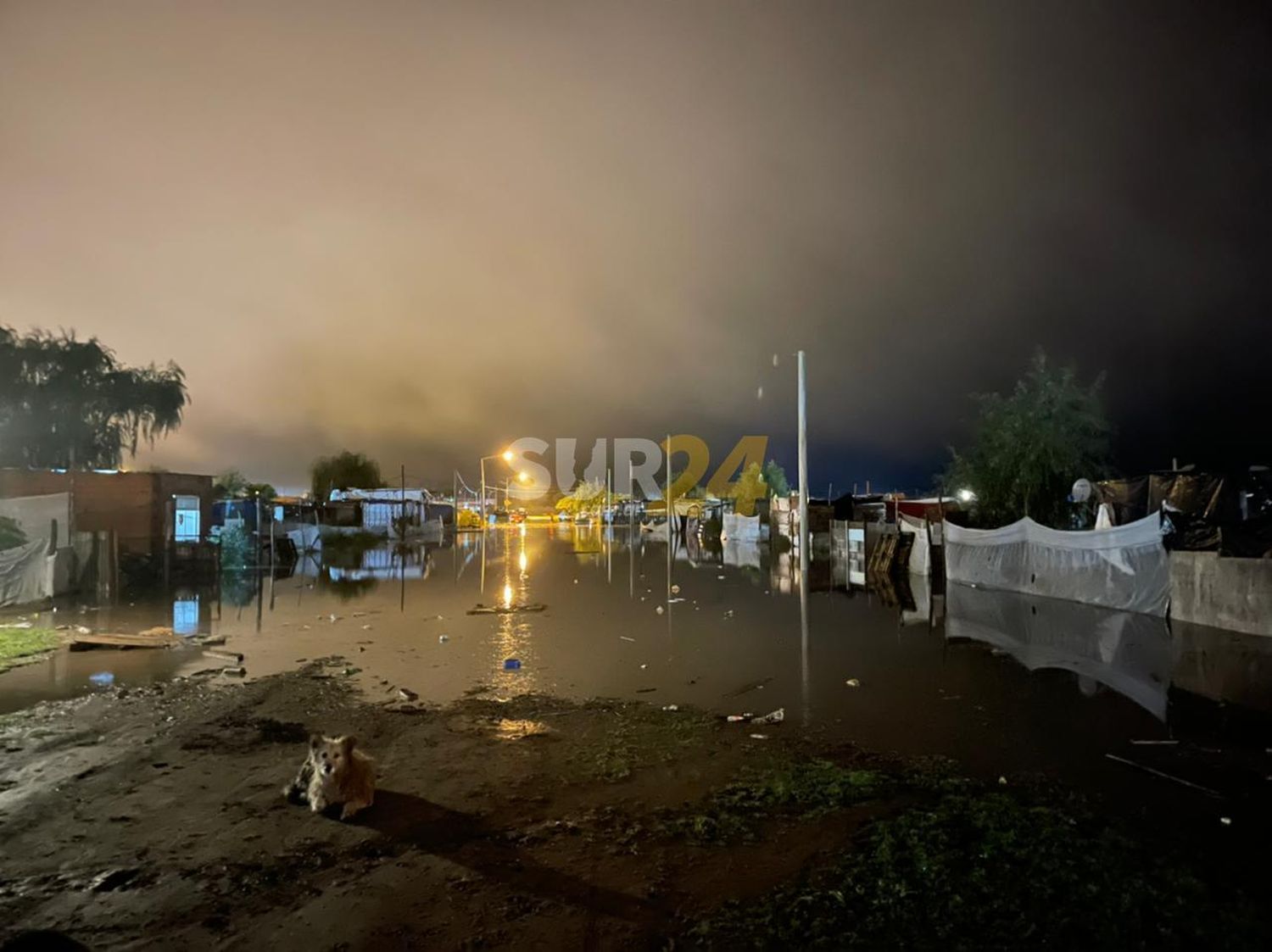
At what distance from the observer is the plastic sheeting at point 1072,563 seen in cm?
1280

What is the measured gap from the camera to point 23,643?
10.7 meters

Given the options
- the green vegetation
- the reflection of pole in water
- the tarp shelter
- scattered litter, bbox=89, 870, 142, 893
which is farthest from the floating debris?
the green vegetation

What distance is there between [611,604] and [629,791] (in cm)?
1048

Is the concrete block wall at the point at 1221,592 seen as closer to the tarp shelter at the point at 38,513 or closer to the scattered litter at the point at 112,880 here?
the scattered litter at the point at 112,880

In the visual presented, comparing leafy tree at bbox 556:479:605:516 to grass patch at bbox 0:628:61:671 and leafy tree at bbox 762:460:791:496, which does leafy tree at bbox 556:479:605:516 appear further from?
grass patch at bbox 0:628:61:671

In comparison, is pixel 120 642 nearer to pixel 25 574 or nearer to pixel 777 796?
pixel 25 574

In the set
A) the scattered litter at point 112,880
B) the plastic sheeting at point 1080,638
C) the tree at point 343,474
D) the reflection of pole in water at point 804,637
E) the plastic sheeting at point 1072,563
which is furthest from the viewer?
the tree at point 343,474

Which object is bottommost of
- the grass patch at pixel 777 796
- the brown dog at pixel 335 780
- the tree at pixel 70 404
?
the grass patch at pixel 777 796

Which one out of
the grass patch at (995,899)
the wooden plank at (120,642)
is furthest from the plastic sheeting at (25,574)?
the grass patch at (995,899)

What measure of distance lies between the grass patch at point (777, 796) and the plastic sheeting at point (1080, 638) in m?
3.91

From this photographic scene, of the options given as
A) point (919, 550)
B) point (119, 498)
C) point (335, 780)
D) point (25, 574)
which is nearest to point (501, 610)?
point (335, 780)

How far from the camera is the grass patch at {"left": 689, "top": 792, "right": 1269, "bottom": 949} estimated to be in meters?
3.27

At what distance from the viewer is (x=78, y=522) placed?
22.5m

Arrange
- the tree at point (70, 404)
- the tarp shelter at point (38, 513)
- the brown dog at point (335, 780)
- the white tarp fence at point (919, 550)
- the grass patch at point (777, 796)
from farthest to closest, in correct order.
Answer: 1. the tree at point (70, 404)
2. the white tarp fence at point (919, 550)
3. the tarp shelter at point (38, 513)
4. the brown dog at point (335, 780)
5. the grass patch at point (777, 796)
